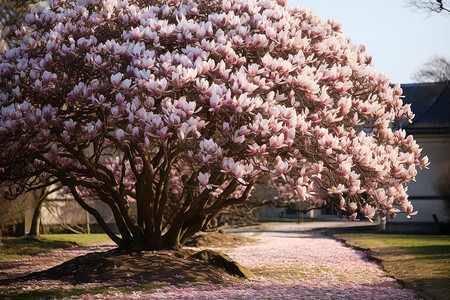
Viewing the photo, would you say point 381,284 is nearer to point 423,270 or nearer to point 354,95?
point 423,270

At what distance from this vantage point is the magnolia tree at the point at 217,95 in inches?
339

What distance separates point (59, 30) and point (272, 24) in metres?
4.12

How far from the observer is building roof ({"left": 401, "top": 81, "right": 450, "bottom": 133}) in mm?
33781

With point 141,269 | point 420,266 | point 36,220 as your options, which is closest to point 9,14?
point 36,220

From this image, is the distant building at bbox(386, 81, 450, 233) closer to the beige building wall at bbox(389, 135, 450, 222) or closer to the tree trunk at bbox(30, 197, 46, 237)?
the beige building wall at bbox(389, 135, 450, 222)

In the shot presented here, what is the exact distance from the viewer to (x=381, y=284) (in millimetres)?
12211

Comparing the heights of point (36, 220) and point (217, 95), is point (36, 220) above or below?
below

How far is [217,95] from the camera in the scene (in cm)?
838

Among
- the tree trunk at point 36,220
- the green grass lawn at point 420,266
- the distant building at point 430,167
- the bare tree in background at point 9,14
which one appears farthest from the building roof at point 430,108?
the bare tree in background at point 9,14

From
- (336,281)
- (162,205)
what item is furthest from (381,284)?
(162,205)

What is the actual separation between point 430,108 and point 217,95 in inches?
1189

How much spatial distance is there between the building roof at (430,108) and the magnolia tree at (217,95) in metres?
24.0

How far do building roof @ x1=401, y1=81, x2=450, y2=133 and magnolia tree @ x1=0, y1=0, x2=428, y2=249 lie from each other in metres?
24.0

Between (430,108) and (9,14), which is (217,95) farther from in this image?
(430,108)
